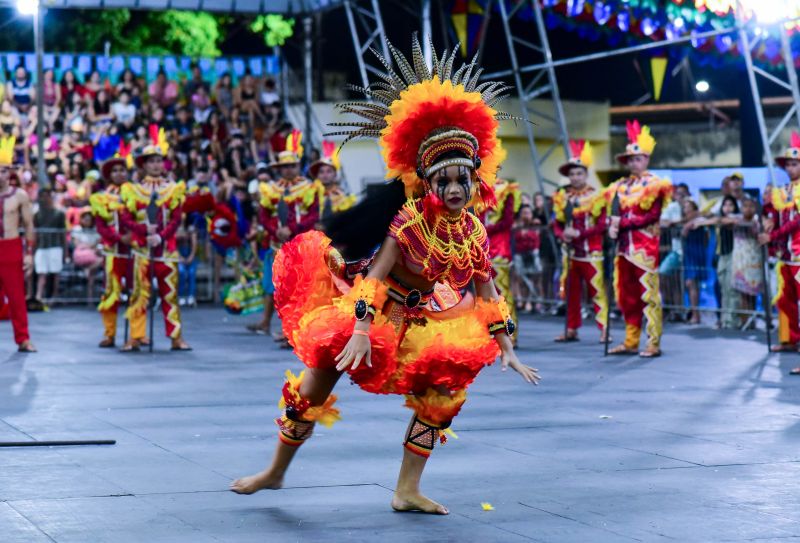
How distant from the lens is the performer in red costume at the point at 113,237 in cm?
1458

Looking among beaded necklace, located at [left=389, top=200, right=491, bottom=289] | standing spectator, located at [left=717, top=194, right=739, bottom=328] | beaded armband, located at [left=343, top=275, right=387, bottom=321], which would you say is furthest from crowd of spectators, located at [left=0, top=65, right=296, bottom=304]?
beaded armband, located at [left=343, top=275, right=387, bottom=321]

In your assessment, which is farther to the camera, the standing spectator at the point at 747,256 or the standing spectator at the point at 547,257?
the standing spectator at the point at 547,257

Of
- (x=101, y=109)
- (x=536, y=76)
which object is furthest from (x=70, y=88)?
(x=536, y=76)

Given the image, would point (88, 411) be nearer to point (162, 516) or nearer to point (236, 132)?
point (162, 516)

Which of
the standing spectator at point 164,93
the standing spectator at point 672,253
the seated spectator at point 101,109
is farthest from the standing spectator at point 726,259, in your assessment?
the standing spectator at point 164,93

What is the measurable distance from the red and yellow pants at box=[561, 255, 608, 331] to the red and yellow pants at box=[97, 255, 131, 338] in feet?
16.9

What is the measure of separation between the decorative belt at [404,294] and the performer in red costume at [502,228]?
9.05m

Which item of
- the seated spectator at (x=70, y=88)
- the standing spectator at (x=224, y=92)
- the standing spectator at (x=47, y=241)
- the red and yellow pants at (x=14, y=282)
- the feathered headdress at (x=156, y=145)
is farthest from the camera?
the standing spectator at (x=224, y=92)

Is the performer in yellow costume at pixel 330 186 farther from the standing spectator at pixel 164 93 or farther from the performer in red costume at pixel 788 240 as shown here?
the standing spectator at pixel 164 93

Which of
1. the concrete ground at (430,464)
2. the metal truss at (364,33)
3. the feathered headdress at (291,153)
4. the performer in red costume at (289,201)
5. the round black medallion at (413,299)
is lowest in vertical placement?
the concrete ground at (430,464)

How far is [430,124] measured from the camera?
21.0ft

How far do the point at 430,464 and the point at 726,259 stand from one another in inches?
406

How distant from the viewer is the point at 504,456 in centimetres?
779

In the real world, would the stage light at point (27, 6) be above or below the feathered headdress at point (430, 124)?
above
